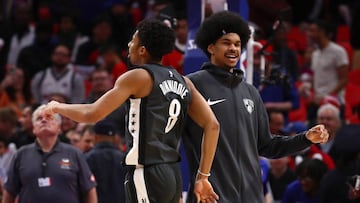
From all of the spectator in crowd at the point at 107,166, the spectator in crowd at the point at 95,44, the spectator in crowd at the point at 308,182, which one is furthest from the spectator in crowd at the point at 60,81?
the spectator in crowd at the point at 308,182

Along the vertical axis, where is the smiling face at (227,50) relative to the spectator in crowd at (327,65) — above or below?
above

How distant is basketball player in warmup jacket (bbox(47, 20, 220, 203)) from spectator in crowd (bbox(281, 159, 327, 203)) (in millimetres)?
3185

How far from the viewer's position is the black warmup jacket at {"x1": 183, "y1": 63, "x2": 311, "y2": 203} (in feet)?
22.5

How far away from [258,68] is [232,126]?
134 inches

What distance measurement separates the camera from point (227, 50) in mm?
7016

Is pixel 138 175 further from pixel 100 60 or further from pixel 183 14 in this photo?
pixel 100 60

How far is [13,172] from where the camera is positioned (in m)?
8.99

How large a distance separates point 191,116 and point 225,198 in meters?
0.65

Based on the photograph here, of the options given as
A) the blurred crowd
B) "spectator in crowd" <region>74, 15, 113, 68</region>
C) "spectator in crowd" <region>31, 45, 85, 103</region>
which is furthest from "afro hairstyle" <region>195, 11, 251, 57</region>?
"spectator in crowd" <region>74, 15, 113, 68</region>

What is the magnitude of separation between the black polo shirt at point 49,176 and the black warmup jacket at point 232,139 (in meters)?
2.25

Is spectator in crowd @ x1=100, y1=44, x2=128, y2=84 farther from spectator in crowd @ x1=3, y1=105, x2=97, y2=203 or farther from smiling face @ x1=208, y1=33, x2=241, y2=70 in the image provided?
smiling face @ x1=208, y1=33, x2=241, y2=70

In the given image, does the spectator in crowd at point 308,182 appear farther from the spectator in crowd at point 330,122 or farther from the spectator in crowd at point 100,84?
the spectator in crowd at point 100,84

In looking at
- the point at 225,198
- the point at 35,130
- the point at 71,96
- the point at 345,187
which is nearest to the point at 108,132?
the point at 35,130

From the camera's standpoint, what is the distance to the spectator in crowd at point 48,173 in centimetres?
890
